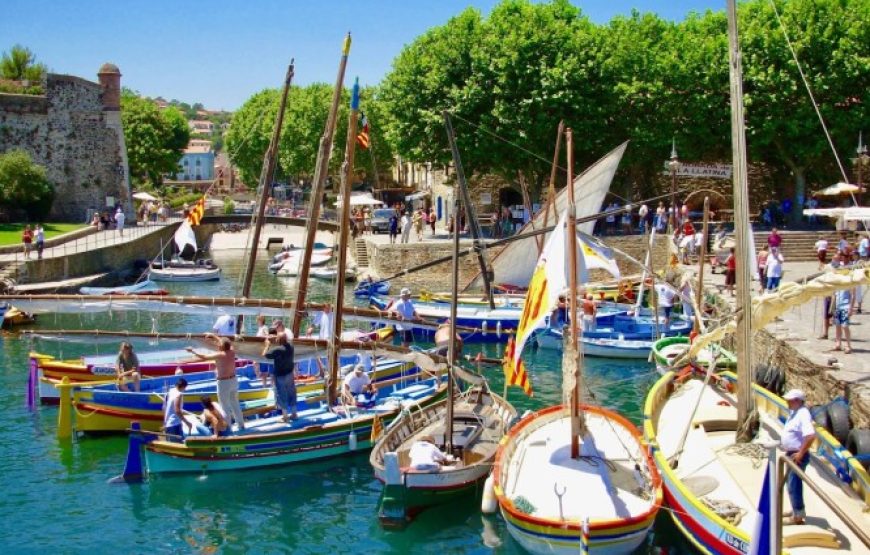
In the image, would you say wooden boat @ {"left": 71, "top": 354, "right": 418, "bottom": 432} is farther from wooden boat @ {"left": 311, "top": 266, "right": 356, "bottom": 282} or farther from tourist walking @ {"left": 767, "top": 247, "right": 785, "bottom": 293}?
wooden boat @ {"left": 311, "top": 266, "right": 356, "bottom": 282}

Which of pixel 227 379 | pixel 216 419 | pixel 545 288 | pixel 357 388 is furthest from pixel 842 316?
pixel 216 419

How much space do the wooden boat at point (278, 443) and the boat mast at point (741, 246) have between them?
6.43m

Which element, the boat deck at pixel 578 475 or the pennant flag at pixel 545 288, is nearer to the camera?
the boat deck at pixel 578 475

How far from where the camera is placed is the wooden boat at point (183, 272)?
1944 inches

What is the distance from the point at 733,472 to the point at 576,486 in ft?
8.04

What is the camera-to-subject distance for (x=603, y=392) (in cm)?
2489

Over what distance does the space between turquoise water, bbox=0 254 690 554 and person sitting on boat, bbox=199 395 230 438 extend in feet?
2.79

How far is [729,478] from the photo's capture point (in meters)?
14.2

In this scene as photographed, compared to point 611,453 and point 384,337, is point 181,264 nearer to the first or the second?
point 384,337

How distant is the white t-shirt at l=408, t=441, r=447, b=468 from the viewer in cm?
1559

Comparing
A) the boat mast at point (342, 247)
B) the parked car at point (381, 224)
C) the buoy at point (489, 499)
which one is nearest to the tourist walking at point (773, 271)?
the boat mast at point (342, 247)

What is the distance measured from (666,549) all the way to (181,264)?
41299 mm

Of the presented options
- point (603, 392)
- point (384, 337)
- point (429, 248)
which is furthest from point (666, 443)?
point (429, 248)

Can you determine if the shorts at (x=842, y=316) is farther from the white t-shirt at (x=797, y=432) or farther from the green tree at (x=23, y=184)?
the green tree at (x=23, y=184)
